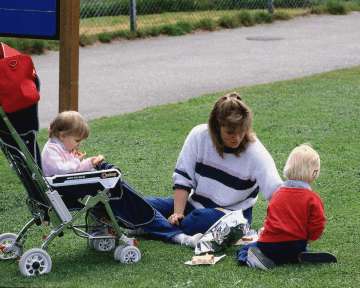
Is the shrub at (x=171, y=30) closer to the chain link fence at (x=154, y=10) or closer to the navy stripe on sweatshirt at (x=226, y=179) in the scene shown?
the chain link fence at (x=154, y=10)

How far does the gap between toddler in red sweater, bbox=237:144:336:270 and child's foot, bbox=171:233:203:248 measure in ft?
1.54

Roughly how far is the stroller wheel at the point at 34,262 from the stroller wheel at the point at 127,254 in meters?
0.42

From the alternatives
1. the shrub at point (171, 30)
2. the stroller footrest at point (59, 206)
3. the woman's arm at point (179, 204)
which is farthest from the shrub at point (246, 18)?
the stroller footrest at point (59, 206)


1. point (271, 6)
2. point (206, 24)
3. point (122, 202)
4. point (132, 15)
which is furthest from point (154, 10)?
point (122, 202)

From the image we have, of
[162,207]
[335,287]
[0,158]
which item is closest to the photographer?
[335,287]

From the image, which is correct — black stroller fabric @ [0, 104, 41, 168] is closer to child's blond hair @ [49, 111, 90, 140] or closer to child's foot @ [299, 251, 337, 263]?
child's blond hair @ [49, 111, 90, 140]

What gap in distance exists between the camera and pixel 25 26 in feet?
22.5

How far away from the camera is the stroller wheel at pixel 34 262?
5.28m

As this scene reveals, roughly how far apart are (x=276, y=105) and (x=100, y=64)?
3.75 meters

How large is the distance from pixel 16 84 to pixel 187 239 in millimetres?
1381

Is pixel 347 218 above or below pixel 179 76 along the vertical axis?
above

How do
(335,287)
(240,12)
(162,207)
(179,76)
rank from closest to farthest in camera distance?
(335,287) < (162,207) < (179,76) < (240,12)

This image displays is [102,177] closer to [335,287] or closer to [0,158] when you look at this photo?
[335,287]

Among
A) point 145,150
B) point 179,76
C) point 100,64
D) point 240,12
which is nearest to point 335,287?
point 145,150
